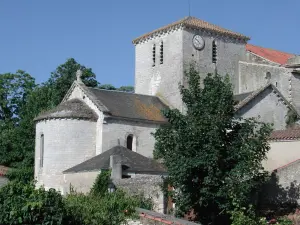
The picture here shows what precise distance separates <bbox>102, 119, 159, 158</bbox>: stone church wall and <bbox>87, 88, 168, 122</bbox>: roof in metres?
0.45

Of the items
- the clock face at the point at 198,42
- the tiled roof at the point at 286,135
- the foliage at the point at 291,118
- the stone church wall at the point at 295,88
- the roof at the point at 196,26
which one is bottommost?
the tiled roof at the point at 286,135

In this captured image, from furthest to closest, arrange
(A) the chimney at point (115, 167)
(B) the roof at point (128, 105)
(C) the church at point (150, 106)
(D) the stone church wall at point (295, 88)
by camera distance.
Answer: (D) the stone church wall at point (295, 88) → (B) the roof at point (128, 105) → (C) the church at point (150, 106) → (A) the chimney at point (115, 167)

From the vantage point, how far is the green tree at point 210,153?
20.4 metres

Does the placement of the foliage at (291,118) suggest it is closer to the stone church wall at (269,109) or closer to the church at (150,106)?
the church at (150,106)

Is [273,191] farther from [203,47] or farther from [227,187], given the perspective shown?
[203,47]

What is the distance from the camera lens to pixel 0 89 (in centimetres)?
5259

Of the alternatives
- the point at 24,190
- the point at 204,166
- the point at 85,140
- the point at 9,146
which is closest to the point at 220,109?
the point at 204,166

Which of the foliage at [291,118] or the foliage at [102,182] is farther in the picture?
the foliage at [291,118]

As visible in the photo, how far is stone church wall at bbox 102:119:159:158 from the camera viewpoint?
3409cm

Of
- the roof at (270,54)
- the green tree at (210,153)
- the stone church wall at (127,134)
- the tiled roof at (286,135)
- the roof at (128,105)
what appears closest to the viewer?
the green tree at (210,153)

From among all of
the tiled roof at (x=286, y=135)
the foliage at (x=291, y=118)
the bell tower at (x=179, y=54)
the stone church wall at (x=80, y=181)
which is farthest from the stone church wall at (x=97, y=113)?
the foliage at (x=291, y=118)

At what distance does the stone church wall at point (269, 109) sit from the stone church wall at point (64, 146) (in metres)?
9.47

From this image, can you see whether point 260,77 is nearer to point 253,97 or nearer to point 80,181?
point 253,97

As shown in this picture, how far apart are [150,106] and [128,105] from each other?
192 cm
